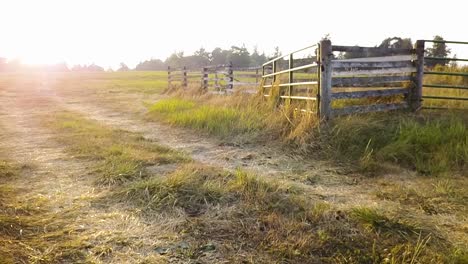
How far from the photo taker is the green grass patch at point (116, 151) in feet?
14.3

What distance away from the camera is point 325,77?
6.09m

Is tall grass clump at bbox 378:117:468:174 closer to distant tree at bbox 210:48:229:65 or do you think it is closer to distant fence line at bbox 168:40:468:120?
distant fence line at bbox 168:40:468:120

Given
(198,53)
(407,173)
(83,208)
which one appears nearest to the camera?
(83,208)

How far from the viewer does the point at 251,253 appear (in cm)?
252

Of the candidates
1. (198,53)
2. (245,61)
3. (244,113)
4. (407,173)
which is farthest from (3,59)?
(407,173)

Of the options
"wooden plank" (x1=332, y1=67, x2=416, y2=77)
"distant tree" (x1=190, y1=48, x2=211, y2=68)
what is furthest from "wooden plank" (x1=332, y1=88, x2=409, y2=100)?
"distant tree" (x1=190, y1=48, x2=211, y2=68)

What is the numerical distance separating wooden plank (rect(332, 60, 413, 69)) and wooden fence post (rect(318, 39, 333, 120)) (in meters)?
0.18

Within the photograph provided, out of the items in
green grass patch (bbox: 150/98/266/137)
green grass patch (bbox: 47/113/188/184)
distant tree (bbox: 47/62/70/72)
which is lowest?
green grass patch (bbox: 47/113/188/184)

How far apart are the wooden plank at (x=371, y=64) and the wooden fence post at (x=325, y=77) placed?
18 cm

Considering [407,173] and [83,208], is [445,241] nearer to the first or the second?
[407,173]

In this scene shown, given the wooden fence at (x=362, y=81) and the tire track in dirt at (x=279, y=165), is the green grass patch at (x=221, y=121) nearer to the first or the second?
the tire track in dirt at (x=279, y=165)

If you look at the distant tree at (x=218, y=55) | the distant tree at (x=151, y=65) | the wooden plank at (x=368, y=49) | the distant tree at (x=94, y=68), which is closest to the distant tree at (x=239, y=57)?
the distant tree at (x=218, y=55)

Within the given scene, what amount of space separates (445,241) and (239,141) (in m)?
4.29

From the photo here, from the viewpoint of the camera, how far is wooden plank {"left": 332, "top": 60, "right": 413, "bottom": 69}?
6.24 m
